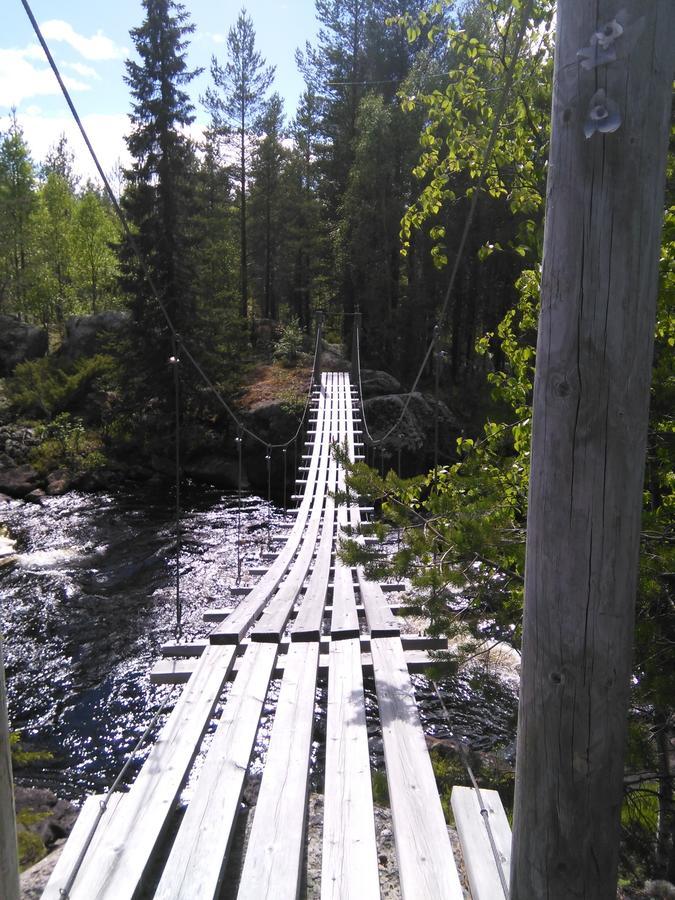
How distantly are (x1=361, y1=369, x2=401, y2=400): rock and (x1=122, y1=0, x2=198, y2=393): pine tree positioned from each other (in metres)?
3.71

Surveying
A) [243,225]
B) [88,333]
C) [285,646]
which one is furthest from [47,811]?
[243,225]

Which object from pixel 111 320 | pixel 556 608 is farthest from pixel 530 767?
pixel 111 320

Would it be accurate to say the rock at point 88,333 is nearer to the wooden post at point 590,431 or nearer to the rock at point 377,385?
the rock at point 377,385

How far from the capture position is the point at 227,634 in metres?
2.87

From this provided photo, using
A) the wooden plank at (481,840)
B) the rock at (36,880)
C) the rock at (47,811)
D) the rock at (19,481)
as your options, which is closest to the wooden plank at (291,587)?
the rock at (36,880)

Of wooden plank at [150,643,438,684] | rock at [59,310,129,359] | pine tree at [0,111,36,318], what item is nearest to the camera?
wooden plank at [150,643,438,684]

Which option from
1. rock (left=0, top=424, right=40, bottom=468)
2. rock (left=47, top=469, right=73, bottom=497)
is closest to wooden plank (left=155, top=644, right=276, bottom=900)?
rock (left=47, top=469, right=73, bottom=497)

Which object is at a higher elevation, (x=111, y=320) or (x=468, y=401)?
(x=111, y=320)

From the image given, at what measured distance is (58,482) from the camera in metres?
11.7

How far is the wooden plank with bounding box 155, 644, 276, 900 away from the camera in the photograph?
152cm

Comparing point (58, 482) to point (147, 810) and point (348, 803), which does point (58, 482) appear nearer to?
point (147, 810)

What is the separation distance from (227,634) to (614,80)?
254 centimetres

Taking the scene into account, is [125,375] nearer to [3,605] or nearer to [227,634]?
[3,605]

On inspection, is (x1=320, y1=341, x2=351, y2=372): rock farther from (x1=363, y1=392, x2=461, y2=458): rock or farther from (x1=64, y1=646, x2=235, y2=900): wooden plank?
(x1=64, y1=646, x2=235, y2=900): wooden plank
